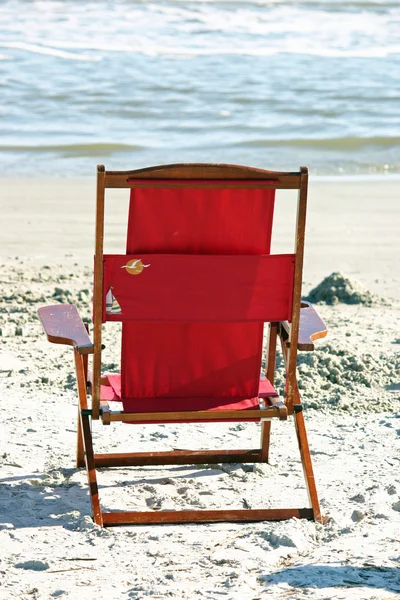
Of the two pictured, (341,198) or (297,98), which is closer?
(341,198)

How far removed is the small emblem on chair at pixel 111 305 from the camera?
3.21 meters

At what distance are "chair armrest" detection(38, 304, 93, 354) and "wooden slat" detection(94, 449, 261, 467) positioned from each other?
57cm

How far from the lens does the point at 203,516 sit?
3297mm

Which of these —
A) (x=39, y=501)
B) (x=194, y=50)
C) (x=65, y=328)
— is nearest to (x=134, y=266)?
(x=65, y=328)

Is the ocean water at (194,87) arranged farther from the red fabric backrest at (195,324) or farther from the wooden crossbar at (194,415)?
the wooden crossbar at (194,415)

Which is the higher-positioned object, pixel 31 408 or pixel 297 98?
pixel 297 98

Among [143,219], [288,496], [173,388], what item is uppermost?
[143,219]

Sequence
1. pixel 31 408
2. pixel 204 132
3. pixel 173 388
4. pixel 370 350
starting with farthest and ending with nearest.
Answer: pixel 204 132 → pixel 370 350 → pixel 31 408 → pixel 173 388

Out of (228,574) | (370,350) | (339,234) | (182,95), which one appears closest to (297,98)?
(182,95)

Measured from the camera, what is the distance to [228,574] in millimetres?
2910

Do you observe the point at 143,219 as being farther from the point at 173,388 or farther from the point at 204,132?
the point at 204,132

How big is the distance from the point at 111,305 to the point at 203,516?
0.77 meters

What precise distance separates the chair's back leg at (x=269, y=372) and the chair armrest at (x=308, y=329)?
0.11 metres

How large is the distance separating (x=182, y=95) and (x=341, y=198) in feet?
21.5
